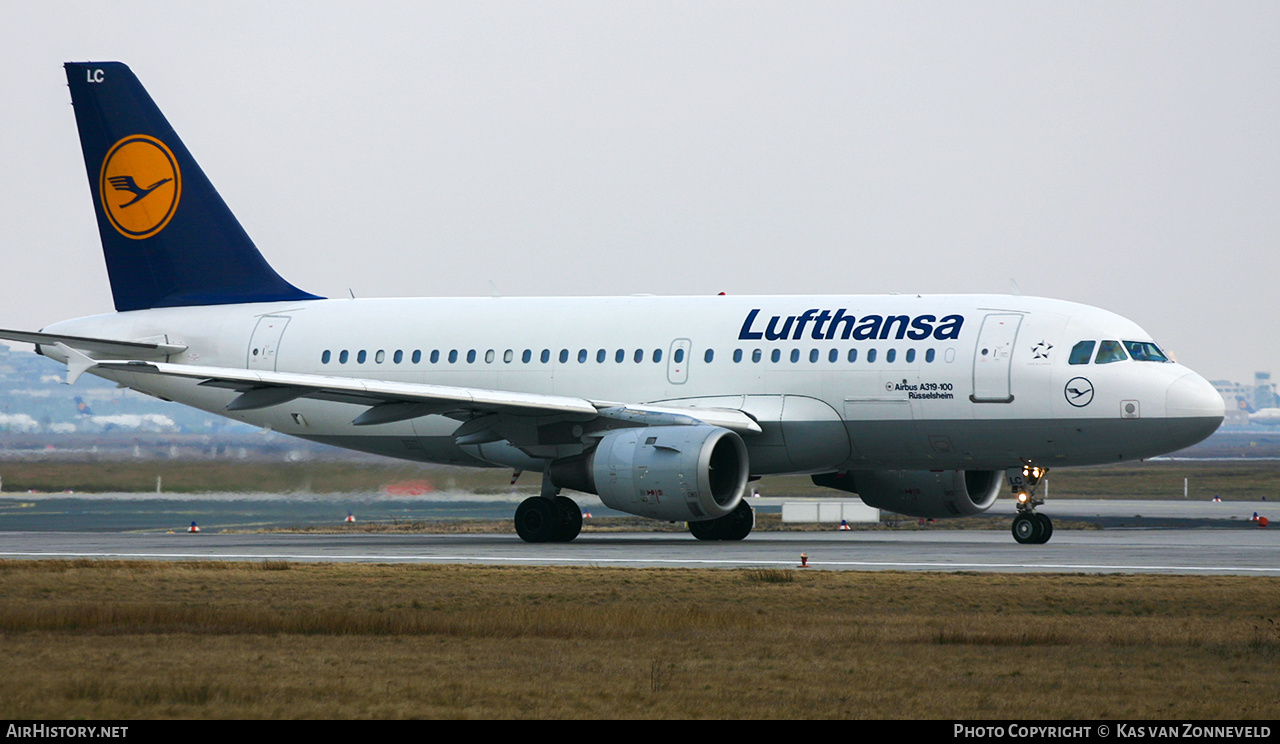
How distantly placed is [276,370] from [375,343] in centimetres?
228

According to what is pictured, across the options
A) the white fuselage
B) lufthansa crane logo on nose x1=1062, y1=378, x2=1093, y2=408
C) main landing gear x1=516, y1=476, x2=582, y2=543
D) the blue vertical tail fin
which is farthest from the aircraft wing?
the blue vertical tail fin

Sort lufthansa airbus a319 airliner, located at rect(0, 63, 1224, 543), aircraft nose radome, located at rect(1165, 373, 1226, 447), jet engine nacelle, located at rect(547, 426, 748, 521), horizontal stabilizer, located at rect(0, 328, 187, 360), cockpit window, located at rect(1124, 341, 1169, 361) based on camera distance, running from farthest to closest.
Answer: horizontal stabilizer, located at rect(0, 328, 187, 360) < cockpit window, located at rect(1124, 341, 1169, 361) < lufthansa airbus a319 airliner, located at rect(0, 63, 1224, 543) < aircraft nose radome, located at rect(1165, 373, 1226, 447) < jet engine nacelle, located at rect(547, 426, 748, 521)

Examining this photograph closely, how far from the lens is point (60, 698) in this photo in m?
10.5

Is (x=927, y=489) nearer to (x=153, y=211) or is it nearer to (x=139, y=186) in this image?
(x=153, y=211)

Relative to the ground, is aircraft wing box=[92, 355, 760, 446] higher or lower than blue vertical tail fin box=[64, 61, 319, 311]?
lower

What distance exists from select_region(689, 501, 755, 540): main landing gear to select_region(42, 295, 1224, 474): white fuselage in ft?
6.37

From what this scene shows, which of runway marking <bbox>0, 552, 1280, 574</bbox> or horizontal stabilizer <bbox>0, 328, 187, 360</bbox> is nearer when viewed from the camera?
runway marking <bbox>0, 552, 1280, 574</bbox>

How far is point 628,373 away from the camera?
2889 centimetres

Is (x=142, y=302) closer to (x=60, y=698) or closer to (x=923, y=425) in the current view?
(x=923, y=425)

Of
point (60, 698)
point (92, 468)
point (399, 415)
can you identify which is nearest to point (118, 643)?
point (60, 698)

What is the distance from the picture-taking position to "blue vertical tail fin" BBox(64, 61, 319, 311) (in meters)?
33.0

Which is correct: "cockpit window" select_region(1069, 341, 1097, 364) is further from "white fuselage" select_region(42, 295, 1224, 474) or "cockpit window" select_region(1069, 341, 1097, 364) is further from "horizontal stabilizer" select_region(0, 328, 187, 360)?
"horizontal stabilizer" select_region(0, 328, 187, 360)

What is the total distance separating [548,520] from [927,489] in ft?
24.4
